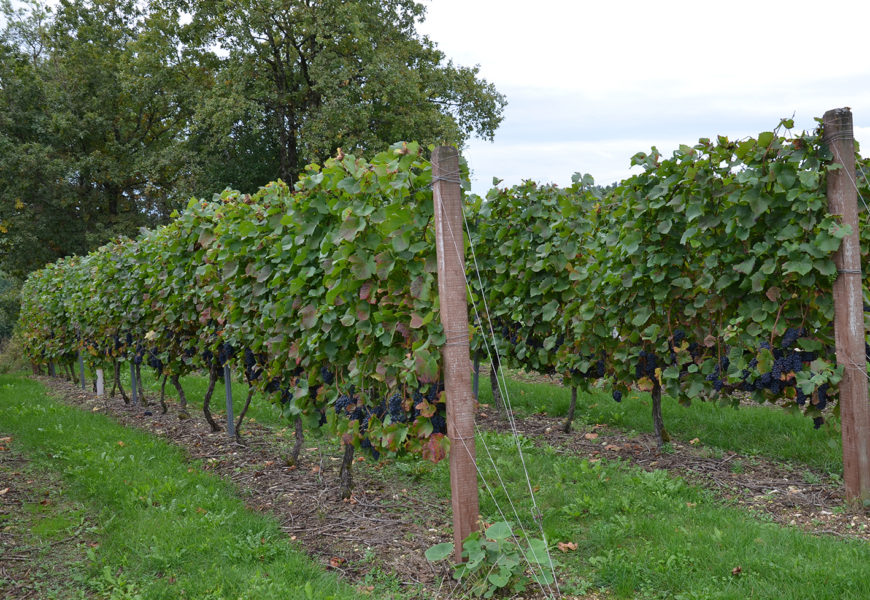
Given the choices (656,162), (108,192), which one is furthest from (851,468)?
(108,192)

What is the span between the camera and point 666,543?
3.35m

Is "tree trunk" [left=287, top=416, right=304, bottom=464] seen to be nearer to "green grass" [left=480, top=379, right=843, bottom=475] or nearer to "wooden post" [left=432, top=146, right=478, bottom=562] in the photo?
"wooden post" [left=432, top=146, right=478, bottom=562]

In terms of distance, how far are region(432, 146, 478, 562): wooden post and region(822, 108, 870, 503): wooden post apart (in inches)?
90.2

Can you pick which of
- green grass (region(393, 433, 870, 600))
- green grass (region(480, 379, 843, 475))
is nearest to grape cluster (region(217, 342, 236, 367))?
green grass (region(393, 433, 870, 600))

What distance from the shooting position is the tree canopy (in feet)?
58.0

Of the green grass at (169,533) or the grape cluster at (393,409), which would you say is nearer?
the green grass at (169,533)

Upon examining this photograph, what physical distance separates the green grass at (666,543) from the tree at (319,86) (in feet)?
45.0

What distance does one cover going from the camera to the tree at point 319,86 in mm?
17312

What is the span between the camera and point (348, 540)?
3.79 metres

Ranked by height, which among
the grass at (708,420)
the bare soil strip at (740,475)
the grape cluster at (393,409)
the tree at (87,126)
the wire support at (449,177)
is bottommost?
the bare soil strip at (740,475)

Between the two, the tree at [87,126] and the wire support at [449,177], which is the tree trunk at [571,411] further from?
the tree at [87,126]

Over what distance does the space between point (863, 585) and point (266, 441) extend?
4.81 meters

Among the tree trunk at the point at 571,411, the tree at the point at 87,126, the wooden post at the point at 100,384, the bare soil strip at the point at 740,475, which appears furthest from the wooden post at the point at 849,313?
the tree at the point at 87,126

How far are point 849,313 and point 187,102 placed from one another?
21.0m
